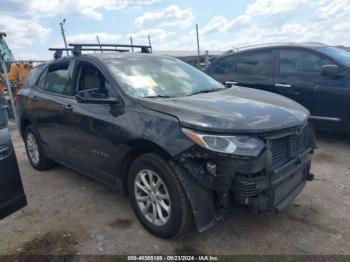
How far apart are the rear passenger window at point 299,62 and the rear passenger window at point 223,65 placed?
3.54 feet

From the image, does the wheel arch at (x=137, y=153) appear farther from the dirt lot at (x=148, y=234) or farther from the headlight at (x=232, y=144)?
the dirt lot at (x=148, y=234)

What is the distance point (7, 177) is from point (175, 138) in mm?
1314

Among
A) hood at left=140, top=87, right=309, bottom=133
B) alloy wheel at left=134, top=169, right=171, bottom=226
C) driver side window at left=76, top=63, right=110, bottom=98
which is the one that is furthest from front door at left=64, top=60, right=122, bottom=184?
hood at left=140, top=87, right=309, bottom=133

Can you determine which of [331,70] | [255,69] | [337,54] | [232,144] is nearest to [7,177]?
[232,144]

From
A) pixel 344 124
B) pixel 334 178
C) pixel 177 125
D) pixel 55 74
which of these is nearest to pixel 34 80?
pixel 55 74

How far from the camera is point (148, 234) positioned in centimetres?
313

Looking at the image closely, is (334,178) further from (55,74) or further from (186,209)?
(55,74)

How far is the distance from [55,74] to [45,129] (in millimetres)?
774

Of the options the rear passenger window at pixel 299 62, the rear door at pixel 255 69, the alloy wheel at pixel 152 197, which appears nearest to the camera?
the alloy wheel at pixel 152 197

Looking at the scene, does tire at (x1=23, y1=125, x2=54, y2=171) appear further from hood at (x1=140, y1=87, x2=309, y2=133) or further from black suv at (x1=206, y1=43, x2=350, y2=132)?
black suv at (x1=206, y1=43, x2=350, y2=132)

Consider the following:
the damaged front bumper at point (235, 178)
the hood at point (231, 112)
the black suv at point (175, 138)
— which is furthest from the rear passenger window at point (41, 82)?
the damaged front bumper at point (235, 178)

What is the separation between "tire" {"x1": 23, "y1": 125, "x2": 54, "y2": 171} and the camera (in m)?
4.88

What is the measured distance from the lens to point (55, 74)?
4.50 m

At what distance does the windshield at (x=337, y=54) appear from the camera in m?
5.32
